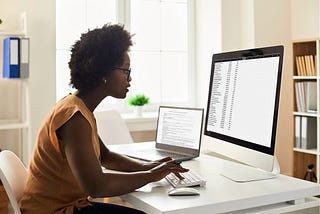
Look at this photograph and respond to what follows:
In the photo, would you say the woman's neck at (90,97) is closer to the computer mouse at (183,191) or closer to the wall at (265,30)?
the computer mouse at (183,191)

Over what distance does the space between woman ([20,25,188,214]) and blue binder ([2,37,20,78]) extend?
1.63m

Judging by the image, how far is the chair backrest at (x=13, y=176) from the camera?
5.08 ft

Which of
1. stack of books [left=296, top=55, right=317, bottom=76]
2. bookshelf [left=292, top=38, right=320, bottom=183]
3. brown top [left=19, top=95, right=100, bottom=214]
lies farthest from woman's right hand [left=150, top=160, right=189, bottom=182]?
stack of books [left=296, top=55, right=317, bottom=76]

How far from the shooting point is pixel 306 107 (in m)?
3.89

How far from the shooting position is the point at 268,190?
159cm

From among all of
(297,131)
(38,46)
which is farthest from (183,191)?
(297,131)

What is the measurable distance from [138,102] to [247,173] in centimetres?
232

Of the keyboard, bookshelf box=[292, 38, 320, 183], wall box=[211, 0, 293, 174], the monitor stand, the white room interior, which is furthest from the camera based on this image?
wall box=[211, 0, 293, 174]

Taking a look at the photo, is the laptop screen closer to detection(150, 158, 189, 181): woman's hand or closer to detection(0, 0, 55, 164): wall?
detection(150, 158, 189, 181): woman's hand

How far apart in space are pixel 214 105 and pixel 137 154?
20.0 inches

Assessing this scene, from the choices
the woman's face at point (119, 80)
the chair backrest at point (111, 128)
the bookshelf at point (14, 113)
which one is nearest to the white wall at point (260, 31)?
the chair backrest at point (111, 128)

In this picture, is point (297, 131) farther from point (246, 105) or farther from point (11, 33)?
point (11, 33)

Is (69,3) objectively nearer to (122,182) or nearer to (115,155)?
(115,155)

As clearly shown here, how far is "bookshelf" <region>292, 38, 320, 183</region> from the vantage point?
3.81 meters
